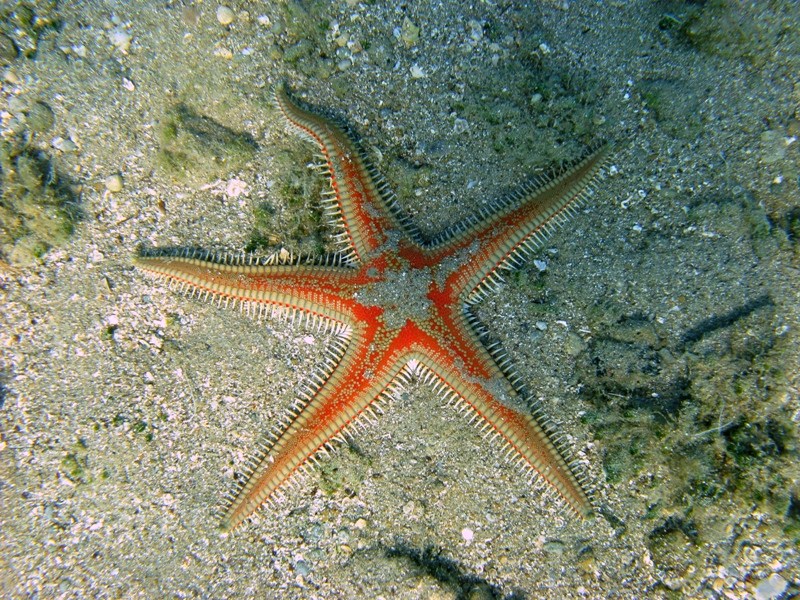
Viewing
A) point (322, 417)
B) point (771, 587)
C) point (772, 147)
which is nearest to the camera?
point (322, 417)

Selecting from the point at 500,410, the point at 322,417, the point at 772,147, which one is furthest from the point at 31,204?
the point at 772,147

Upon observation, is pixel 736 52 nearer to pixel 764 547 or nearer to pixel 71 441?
pixel 764 547

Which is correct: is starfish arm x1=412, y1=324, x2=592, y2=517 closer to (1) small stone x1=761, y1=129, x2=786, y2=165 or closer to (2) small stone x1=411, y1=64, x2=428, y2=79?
(2) small stone x1=411, y1=64, x2=428, y2=79

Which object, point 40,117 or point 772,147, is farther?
point 772,147

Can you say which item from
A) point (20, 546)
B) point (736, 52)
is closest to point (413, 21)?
point (736, 52)

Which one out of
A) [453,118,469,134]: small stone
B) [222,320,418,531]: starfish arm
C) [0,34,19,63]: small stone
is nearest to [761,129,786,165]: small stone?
[453,118,469,134]: small stone

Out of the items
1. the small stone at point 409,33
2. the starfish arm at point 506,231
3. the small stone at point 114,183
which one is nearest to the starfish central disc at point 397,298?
the starfish arm at point 506,231

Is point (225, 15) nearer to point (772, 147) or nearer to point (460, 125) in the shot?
point (460, 125)

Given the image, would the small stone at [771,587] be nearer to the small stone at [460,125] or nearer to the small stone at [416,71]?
the small stone at [460,125]
